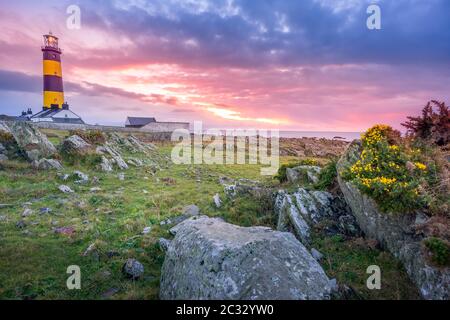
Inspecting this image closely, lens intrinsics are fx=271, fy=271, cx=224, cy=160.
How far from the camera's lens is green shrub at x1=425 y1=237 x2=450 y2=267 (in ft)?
19.8

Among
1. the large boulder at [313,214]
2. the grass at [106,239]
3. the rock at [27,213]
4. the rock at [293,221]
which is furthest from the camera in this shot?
the rock at [27,213]

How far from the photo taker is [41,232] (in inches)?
392

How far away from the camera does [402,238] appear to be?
743cm

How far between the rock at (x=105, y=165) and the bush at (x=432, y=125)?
19.0 m

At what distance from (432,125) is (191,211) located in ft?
36.0

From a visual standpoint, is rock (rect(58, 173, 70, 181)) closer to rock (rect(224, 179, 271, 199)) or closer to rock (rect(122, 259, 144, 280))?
rock (rect(224, 179, 271, 199))

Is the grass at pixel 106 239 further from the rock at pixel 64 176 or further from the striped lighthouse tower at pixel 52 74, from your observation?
the striped lighthouse tower at pixel 52 74

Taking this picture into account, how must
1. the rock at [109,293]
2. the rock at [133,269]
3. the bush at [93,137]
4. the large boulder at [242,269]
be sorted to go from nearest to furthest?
the large boulder at [242,269] < the rock at [109,293] < the rock at [133,269] < the bush at [93,137]

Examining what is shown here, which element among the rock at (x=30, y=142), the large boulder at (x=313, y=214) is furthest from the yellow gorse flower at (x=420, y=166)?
the rock at (x=30, y=142)

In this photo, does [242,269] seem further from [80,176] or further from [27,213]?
[80,176]

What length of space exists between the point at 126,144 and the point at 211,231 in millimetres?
26726

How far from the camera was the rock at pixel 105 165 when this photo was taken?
20.4 metres

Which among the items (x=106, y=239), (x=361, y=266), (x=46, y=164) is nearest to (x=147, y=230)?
(x=106, y=239)
